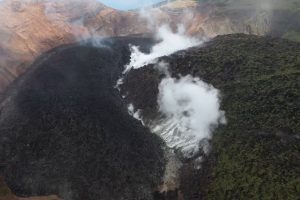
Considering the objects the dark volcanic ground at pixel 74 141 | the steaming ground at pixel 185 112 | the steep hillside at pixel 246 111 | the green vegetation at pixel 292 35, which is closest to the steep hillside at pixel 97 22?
the green vegetation at pixel 292 35

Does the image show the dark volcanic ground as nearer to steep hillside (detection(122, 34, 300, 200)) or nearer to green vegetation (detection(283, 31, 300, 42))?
steep hillside (detection(122, 34, 300, 200))

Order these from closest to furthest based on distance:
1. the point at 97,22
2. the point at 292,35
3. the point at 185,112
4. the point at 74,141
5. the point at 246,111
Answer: the point at 74,141 < the point at 246,111 < the point at 185,112 < the point at 292,35 < the point at 97,22

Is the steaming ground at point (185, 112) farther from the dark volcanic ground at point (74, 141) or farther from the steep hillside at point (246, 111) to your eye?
the dark volcanic ground at point (74, 141)

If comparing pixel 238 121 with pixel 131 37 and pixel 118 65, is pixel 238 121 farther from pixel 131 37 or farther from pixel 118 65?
pixel 131 37

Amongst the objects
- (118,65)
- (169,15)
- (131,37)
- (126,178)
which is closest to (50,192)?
(126,178)

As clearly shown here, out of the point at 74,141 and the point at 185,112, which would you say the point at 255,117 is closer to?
the point at 185,112

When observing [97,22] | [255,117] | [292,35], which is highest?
[255,117]

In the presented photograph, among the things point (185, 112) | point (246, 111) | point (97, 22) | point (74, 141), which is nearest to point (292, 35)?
point (97, 22)

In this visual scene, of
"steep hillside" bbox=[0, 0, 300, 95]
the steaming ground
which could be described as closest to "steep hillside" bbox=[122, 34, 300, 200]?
the steaming ground
